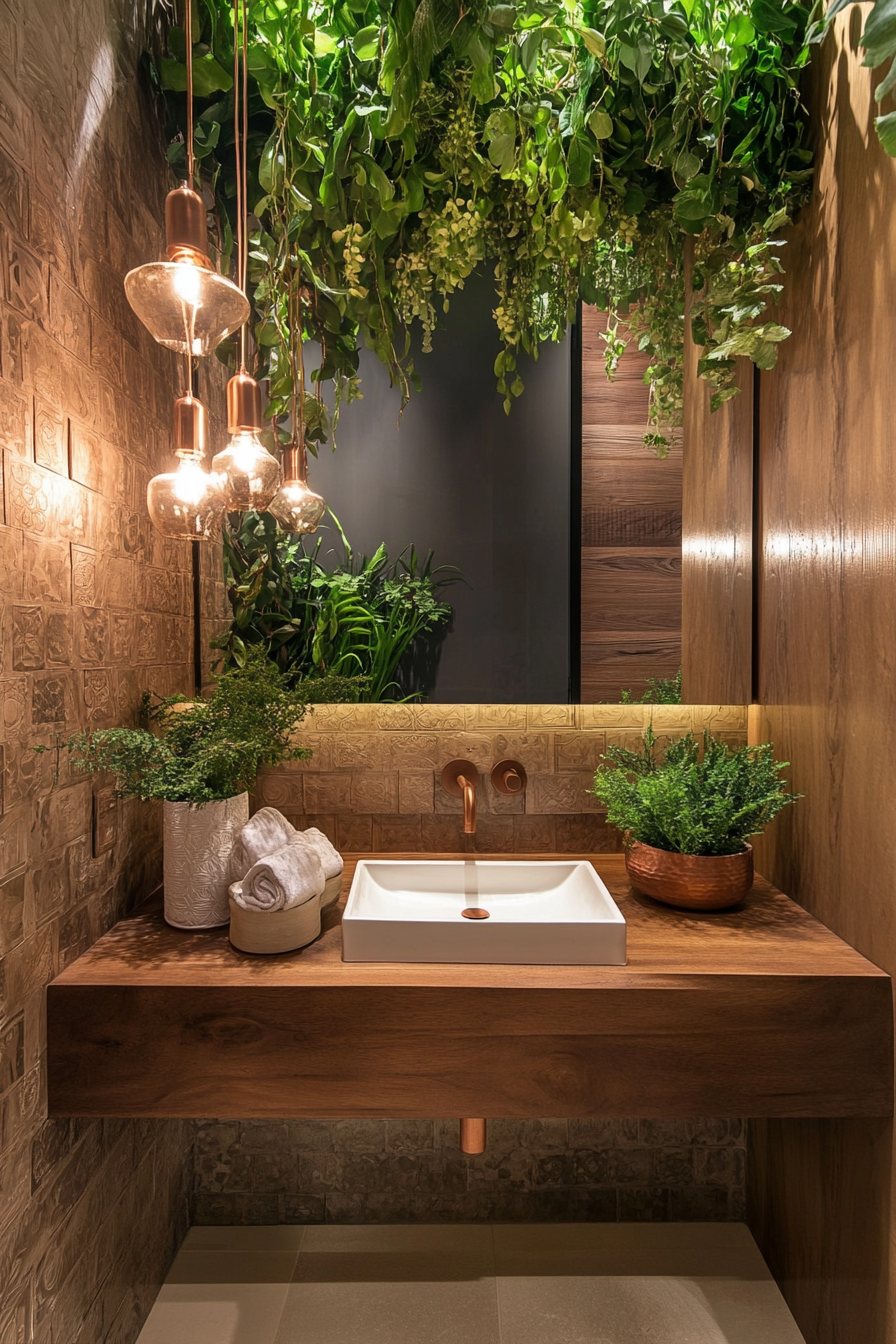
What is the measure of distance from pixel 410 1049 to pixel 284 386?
1275mm

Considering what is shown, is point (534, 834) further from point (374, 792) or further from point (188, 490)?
point (188, 490)

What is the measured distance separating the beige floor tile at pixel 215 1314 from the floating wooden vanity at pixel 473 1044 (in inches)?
26.9

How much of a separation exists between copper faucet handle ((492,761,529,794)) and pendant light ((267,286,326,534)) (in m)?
0.68

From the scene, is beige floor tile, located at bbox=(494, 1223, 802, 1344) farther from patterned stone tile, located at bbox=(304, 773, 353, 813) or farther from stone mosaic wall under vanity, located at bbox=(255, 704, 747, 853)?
patterned stone tile, located at bbox=(304, 773, 353, 813)

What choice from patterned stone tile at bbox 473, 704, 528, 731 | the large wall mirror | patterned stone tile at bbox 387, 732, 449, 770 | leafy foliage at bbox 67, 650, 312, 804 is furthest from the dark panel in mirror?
leafy foliage at bbox 67, 650, 312, 804

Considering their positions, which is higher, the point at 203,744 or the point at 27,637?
the point at 27,637

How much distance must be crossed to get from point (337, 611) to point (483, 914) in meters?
0.74

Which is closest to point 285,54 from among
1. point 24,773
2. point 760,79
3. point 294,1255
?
point 760,79

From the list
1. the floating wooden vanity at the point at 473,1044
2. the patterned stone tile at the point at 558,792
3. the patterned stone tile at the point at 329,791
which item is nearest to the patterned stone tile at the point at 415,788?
the patterned stone tile at the point at 329,791

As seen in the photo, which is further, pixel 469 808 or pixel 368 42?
pixel 469 808

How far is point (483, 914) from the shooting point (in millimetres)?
1543

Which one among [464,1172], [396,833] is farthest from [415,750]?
[464,1172]

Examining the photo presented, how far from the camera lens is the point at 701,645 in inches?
68.2

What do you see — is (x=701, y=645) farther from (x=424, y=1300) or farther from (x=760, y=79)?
(x=424, y=1300)
